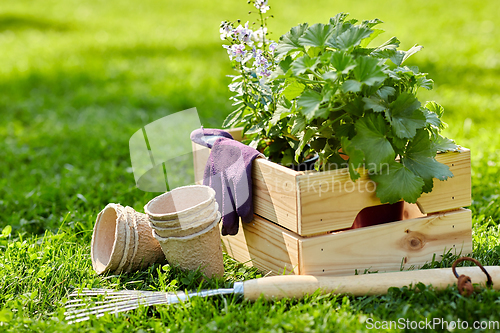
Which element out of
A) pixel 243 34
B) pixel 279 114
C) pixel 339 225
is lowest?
pixel 339 225

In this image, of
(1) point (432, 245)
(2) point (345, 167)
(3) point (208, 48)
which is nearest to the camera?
(2) point (345, 167)

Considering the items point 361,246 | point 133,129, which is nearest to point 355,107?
point 361,246

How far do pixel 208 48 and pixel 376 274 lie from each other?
22.1ft

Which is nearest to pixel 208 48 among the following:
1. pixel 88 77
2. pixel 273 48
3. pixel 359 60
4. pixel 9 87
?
pixel 88 77

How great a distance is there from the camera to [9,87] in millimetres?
6043

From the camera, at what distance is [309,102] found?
69.8 inches

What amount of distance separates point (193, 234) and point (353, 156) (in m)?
0.71

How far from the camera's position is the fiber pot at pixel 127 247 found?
2.11 meters

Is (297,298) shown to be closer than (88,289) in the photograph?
Yes

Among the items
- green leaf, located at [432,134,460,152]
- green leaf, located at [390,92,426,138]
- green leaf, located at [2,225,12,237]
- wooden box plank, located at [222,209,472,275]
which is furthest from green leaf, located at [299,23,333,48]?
green leaf, located at [2,225,12,237]

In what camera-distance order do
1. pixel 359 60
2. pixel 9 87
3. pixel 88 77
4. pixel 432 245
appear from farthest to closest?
pixel 88 77 < pixel 9 87 < pixel 432 245 < pixel 359 60

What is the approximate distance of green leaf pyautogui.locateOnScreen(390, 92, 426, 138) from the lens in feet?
6.03

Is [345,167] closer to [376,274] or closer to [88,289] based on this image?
[376,274]

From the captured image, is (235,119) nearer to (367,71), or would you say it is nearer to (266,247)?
(266,247)
